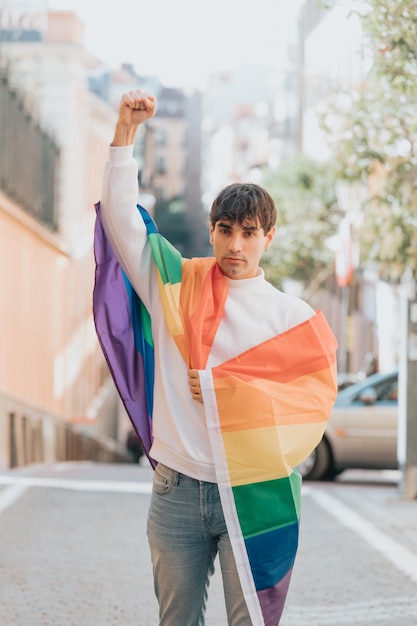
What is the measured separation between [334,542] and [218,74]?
5396 inches

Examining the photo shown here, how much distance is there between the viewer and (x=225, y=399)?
160 inches

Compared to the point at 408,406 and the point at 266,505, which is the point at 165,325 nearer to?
the point at 266,505

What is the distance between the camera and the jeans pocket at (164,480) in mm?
4117

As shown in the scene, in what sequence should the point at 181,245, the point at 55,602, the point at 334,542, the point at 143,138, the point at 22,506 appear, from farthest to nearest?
the point at 181,245 → the point at 143,138 → the point at 22,506 → the point at 334,542 → the point at 55,602

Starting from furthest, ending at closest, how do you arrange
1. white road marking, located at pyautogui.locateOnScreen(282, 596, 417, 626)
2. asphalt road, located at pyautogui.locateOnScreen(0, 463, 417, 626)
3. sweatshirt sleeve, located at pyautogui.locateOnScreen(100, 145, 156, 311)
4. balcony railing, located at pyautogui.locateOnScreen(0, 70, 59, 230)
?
balcony railing, located at pyautogui.locateOnScreen(0, 70, 59, 230) < asphalt road, located at pyautogui.locateOnScreen(0, 463, 417, 626) < white road marking, located at pyautogui.locateOnScreen(282, 596, 417, 626) < sweatshirt sleeve, located at pyautogui.locateOnScreen(100, 145, 156, 311)

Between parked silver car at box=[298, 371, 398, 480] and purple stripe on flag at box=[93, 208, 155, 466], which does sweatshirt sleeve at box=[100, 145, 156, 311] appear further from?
parked silver car at box=[298, 371, 398, 480]

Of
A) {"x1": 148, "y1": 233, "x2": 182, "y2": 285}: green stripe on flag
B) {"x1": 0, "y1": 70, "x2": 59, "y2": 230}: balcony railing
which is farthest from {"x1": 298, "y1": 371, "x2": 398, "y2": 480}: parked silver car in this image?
{"x1": 148, "y1": 233, "x2": 182, "y2": 285}: green stripe on flag

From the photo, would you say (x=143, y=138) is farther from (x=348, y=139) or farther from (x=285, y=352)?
(x=285, y=352)

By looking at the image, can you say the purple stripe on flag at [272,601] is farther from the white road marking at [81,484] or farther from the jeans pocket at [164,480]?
the white road marking at [81,484]

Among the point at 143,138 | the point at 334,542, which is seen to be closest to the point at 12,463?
the point at 334,542

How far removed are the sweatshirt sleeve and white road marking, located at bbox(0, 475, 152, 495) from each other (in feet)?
33.9

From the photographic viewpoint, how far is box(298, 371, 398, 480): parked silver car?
1705 cm

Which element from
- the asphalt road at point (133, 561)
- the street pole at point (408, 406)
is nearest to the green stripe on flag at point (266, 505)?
the asphalt road at point (133, 561)

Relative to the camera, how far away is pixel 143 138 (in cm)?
6656
